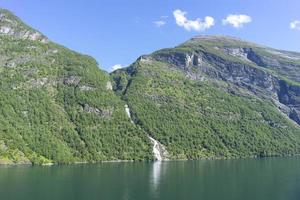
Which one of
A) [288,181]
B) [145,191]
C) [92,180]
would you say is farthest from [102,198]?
[288,181]

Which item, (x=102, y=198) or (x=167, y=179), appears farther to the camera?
(x=167, y=179)

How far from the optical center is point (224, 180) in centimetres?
16575

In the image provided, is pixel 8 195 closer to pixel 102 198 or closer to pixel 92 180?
pixel 102 198

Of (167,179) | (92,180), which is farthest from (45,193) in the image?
(167,179)

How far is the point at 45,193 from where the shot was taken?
128 m

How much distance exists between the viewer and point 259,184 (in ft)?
511

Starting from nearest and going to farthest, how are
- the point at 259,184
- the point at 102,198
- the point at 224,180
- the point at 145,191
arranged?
the point at 102,198
the point at 145,191
the point at 259,184
the point at 224,180

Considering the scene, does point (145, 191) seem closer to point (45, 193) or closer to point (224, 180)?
point (45, 193)

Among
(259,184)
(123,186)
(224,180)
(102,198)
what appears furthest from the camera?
(224,180)

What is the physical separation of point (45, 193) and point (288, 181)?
8520 centimetres

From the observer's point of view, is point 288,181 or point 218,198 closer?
point 218,198

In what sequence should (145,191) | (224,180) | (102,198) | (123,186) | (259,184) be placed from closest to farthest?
(102,198) < (145,191) < (123,186) < (259,184) < (224,180)

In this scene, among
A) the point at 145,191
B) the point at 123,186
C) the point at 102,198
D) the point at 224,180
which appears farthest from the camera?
the point at 224,180

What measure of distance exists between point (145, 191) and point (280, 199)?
121ft
